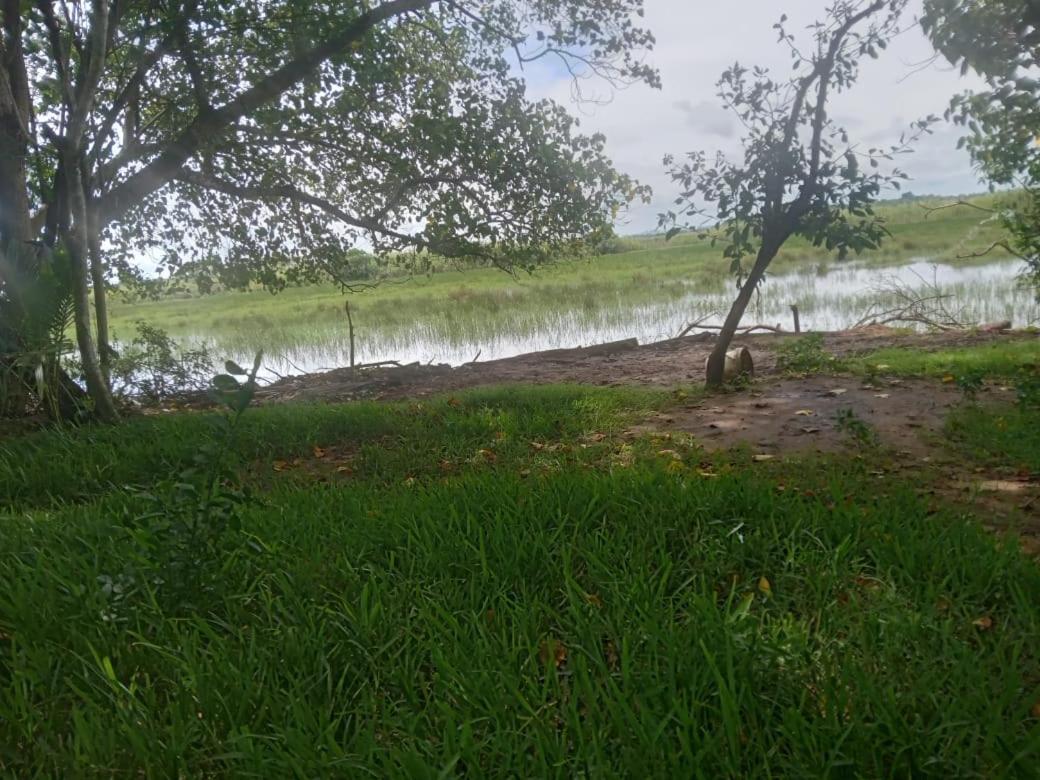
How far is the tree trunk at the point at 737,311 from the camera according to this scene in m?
6.49

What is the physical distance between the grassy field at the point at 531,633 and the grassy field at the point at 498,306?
6257 mm

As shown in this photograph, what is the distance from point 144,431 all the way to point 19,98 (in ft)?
12.9

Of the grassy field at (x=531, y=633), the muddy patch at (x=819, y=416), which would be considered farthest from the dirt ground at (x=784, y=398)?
the grassy field at (x=531, y=633)

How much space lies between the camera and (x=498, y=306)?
19812 millimetres

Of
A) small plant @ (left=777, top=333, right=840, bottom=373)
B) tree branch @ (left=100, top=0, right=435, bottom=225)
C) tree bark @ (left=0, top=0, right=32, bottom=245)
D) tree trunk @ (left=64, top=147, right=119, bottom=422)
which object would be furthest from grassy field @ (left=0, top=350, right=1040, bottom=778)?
tree branch @ (left=100, top=0, right=435, bottom=225)

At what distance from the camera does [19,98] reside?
22.3 feet

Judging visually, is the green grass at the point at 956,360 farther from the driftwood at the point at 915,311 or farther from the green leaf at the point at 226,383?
the green leaf at the point at 226,383

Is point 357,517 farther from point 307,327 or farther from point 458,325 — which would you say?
point 307,327

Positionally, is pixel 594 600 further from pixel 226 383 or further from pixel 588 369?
pixel 588 369

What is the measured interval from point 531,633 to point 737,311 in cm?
536

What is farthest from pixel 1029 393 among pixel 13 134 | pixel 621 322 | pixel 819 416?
pixel 621 322

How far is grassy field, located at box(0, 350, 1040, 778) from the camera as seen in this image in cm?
164

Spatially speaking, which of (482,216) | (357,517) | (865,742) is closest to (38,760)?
(357,517)

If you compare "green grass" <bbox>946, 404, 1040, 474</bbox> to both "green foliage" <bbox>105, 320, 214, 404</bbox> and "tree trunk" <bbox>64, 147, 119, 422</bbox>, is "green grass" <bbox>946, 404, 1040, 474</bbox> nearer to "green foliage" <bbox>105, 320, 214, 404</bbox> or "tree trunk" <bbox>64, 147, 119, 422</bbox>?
"tree trunk" <bbox>64, 147, 119, 422</bbox>
